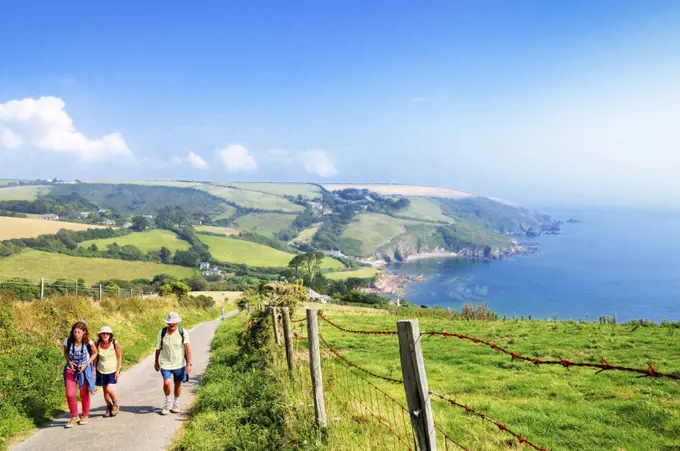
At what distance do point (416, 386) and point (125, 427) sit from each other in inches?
257

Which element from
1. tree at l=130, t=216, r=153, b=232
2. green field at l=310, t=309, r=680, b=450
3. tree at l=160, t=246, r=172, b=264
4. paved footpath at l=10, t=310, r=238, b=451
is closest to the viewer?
green field at l=310, t=309, r=680, b=450

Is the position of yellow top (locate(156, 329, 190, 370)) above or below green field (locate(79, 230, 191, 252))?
above

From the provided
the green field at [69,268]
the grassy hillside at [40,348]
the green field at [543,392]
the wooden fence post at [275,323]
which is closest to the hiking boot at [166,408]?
the grassy hillside at [40,348]

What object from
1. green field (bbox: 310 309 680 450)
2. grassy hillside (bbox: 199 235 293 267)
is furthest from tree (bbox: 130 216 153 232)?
green field (bbox: 310 309 680 450)

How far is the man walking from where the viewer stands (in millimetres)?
8320

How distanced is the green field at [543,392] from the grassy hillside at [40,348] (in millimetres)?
5080

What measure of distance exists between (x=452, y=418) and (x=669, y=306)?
140437 millimetres

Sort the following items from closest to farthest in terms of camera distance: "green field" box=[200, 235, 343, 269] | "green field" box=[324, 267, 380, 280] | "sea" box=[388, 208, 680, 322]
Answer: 1. "sea" box=[388, 208, 680, 322]
2. "green field" box=[324, 267, 380, 280]
3. "green field" box=[200, 235, 343, 269]

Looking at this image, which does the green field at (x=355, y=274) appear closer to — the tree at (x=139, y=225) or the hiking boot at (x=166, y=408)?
the tree at (x=139, y=225)

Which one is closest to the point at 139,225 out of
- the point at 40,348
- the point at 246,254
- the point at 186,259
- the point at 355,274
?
the point at 246,254

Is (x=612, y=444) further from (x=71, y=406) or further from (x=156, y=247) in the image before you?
(x=156, y=247)

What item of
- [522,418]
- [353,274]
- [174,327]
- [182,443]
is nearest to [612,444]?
[522,418]

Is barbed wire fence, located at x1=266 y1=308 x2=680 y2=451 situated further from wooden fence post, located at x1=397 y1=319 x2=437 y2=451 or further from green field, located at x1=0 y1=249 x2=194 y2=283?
green field, located at x1=0 y1=249 x2=194 y2=283

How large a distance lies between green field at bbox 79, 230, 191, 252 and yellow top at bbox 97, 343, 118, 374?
145873 millimetres
